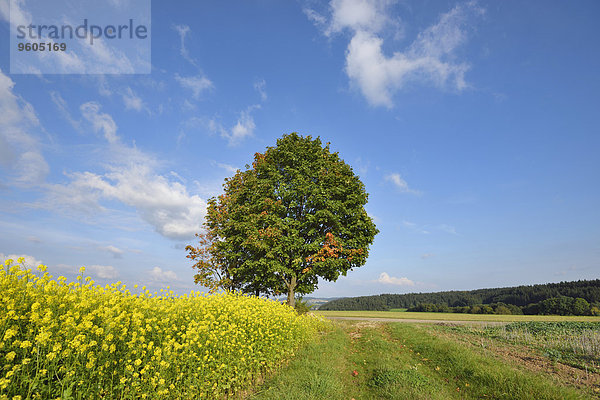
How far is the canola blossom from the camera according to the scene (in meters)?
3.27

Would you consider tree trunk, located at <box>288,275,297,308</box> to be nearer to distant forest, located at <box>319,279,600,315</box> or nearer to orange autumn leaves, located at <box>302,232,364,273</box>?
orange autumn leaves, located at <box>302,232,364,273</box>

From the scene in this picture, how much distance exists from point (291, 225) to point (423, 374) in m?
10.8

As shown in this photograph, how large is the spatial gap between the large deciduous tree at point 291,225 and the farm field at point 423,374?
19.4 ft

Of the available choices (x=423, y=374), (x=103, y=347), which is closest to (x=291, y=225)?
(x=423, y=374)

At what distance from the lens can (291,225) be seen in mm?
17453

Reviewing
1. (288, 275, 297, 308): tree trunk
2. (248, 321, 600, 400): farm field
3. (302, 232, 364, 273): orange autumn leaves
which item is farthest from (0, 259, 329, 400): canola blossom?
(288, 275, 297, 308): tree trunk

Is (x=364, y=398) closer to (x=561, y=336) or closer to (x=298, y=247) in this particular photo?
(x=298, y=247)

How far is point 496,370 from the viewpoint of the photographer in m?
7.71

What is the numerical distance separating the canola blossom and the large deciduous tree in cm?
965

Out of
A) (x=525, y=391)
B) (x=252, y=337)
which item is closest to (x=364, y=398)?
(x=252, y=337)

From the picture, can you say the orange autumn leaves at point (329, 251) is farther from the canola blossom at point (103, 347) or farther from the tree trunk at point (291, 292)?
the canola blossom at point (103, 347)

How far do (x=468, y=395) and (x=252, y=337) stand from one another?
573 centimetres

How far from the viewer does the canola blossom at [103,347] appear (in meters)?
3.27

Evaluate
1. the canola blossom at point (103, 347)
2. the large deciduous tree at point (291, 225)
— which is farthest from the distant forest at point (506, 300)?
the canola blossom at point (103, 347)
